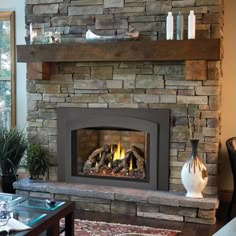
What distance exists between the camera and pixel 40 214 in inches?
103

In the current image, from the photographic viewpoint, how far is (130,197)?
12.8ft

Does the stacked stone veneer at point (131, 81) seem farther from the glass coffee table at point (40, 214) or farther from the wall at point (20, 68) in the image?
the glass coffee table at point (40, 214)

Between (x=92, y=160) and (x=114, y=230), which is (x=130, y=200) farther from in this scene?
(x=92, y=160)

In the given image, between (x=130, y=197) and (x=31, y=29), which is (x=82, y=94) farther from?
(x=130, y=197)

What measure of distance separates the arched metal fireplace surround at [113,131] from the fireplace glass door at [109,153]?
11mm

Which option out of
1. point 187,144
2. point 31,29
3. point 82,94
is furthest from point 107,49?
point 187,144

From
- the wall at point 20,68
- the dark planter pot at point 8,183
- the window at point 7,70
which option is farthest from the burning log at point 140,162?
the window at point 7,70

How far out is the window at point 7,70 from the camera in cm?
507

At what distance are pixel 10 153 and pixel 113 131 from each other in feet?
3.72

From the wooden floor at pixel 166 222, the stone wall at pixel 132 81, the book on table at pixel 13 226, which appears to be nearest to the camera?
the book on table at pixel 13 226

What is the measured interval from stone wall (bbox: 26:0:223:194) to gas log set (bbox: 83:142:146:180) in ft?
1.19

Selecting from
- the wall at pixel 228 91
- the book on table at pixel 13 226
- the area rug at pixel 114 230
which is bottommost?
the area rug at pixel 114 230

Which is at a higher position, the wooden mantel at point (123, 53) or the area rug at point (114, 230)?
the wooden mantel at point (123, 53)

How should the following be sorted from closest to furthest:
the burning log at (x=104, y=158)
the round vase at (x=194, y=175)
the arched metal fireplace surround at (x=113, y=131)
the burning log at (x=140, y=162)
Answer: the round vase at (x=194, y=175), the arched metal fireplace surround at (x=113, y=131), the burning log at (x=140, y=162), the burning log at (x=104, y=158)
